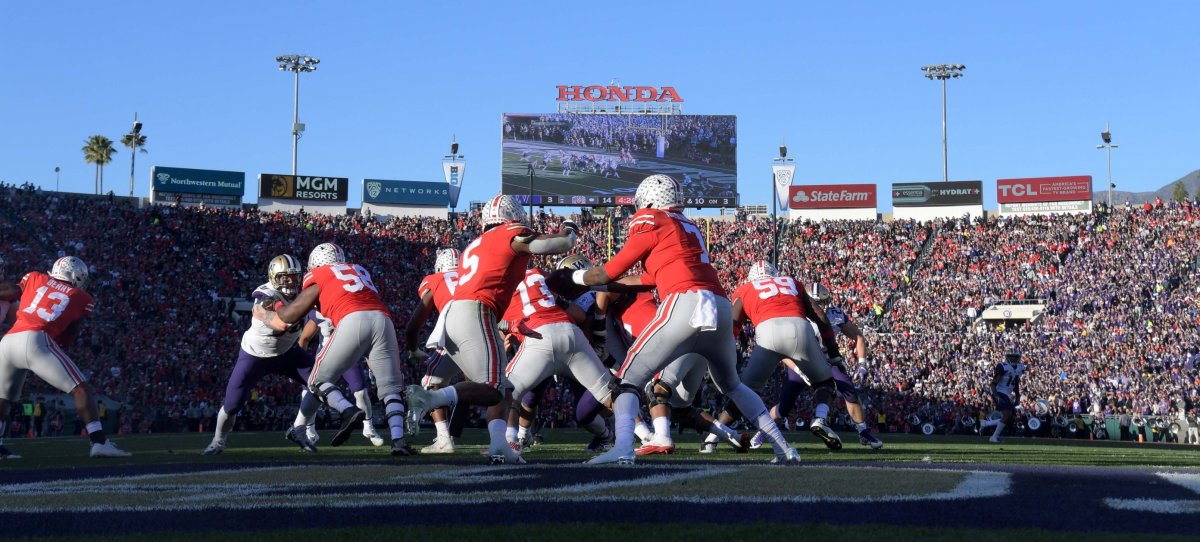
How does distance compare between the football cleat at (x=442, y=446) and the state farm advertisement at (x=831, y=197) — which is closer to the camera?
the football cleat at (x=442, y=446)

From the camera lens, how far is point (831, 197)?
55.4 meters

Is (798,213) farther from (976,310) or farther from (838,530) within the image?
(838,530)

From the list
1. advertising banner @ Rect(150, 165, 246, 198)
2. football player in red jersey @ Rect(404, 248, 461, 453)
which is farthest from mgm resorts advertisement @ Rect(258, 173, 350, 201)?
football player in red jersey @ Rect(404, 248, 461, 453)

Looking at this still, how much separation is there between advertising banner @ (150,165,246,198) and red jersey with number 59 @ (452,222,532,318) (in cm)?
4555

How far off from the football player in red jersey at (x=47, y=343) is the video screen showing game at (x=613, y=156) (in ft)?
139

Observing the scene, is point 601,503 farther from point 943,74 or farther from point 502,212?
point 943,74

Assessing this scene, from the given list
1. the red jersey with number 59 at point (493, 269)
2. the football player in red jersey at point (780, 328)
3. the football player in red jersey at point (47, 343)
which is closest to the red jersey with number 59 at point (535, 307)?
the red jersey with number 59 at point (493, 269)

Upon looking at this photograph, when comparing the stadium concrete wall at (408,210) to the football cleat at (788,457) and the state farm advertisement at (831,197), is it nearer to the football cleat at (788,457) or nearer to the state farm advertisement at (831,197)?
the state farm advertisement at (831,197)

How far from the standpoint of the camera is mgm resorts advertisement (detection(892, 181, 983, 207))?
5372 centimetres

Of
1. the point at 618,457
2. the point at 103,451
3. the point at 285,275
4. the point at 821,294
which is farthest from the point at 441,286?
the point at 821,294

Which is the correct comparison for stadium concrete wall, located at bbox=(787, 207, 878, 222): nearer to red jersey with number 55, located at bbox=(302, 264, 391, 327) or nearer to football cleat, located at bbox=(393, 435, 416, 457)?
red jersey with number 55, located at bbox=(302, 264, 391, 327)

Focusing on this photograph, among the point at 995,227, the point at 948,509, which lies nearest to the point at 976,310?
the point at 995,227

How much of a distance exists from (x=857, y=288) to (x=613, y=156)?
1581cm

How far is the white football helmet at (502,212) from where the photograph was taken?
30.0ft
